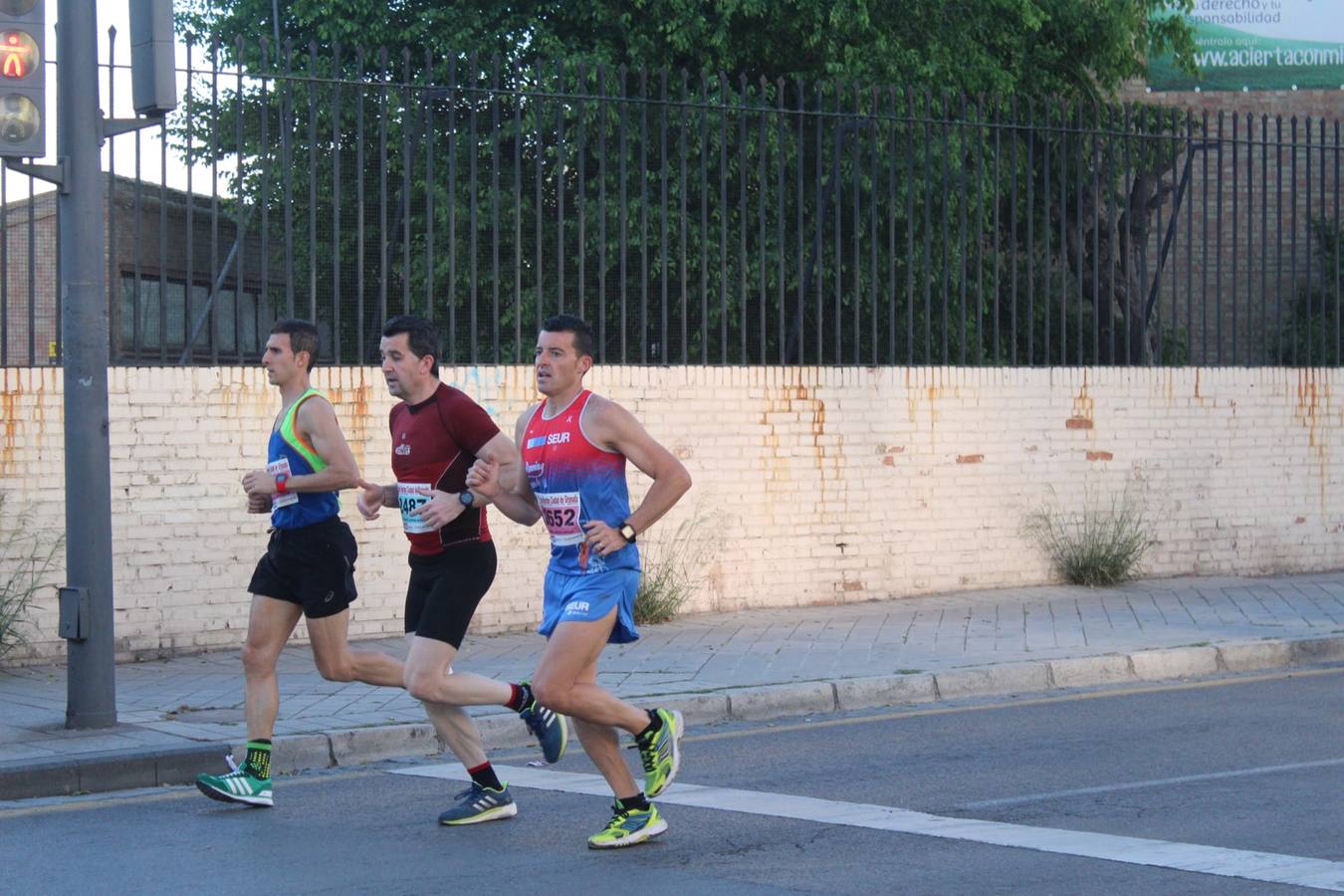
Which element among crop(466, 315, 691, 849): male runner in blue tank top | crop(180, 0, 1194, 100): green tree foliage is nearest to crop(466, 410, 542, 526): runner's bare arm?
crop(466, 315, 691, 849): male runner in blue tank top

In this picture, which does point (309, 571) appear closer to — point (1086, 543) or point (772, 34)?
point (1086, 543)

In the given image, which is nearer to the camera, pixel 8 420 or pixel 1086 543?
pixel 8 420

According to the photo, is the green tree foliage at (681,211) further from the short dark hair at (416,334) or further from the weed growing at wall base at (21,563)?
the short dark hair at (416,334)

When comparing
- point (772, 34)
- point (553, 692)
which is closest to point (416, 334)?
point (553, 692)

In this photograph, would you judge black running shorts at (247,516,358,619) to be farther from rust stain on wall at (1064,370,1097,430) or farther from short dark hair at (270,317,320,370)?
rust stain on wall at (1064,370,1097,430)

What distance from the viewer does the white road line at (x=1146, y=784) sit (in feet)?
24.3

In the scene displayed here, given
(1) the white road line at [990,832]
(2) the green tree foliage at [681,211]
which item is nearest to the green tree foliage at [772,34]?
(2) the green tree foliage at [681,211]

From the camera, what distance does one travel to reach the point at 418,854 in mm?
6598

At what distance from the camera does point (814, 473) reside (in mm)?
14156

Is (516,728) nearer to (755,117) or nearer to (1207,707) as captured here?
(1207,707)

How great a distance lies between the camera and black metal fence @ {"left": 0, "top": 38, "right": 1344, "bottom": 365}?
11617mm

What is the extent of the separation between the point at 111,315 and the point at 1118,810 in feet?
23.1

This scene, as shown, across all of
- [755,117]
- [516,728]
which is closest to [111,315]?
[516,728]

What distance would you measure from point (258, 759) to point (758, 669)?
4047 millimetres
